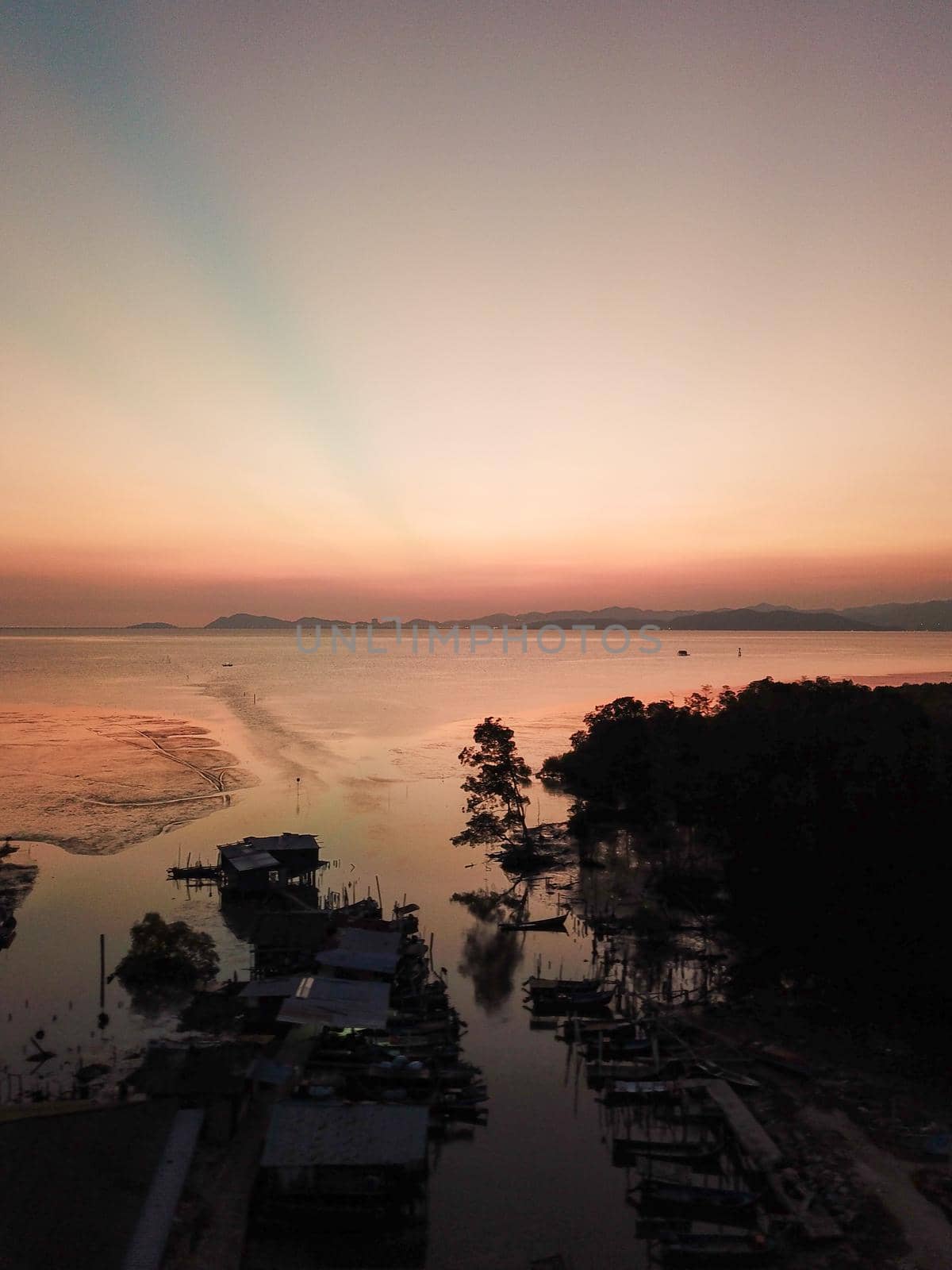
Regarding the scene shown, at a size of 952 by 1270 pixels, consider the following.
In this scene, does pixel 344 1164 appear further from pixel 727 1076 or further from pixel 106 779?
pixel 106 779

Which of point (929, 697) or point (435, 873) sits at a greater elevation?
point (929, 697)

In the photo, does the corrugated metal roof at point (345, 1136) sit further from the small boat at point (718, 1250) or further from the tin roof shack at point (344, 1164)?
the small boat at point (718, 1250)

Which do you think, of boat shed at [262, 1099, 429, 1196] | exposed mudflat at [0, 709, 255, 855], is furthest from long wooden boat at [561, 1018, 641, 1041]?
exposed mudflat at [0, 709, 255, 855]

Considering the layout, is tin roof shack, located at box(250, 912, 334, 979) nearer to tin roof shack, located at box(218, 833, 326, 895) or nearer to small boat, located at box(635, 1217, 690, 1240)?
tin roof shack, located at box(218, 833, 326, 895)

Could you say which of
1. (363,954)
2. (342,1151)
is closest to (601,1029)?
(363,954)

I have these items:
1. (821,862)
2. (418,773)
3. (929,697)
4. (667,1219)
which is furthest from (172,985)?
(929,697)

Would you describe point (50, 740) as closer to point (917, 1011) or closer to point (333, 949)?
point (333, 949)
